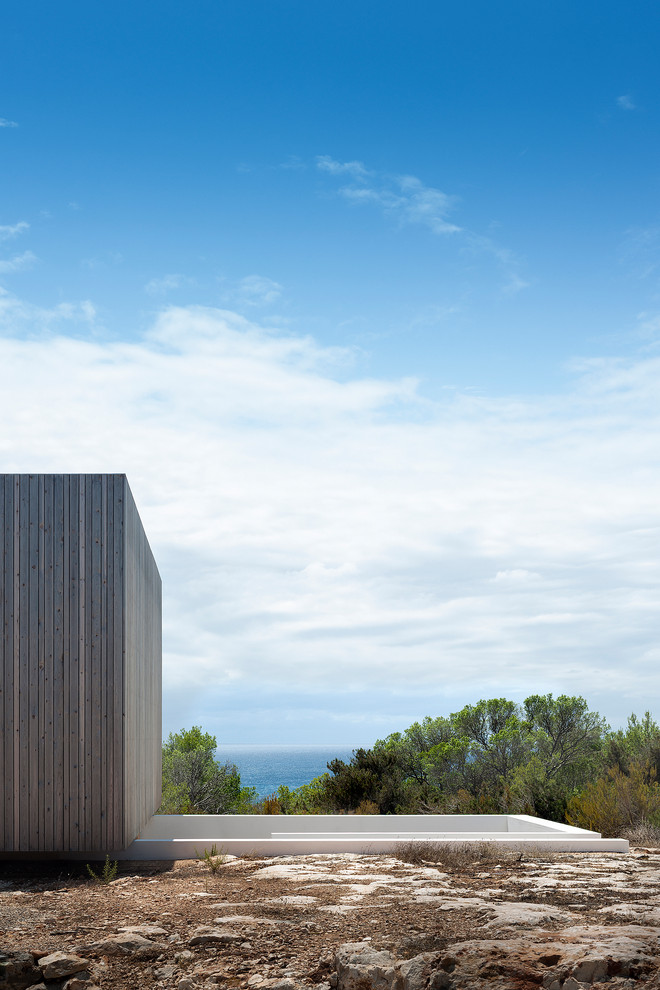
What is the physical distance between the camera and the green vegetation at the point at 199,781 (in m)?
15.1

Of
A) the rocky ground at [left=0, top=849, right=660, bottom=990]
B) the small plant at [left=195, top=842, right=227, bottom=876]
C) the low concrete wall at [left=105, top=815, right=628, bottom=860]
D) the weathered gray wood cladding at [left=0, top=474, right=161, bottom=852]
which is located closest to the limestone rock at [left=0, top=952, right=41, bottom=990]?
the rocky ground at [left=0, top=849, right=660, bottom=990]

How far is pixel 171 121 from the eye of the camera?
10.6m

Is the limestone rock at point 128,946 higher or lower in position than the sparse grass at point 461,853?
higher

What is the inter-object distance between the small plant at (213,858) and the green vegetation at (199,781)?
629 centimetres

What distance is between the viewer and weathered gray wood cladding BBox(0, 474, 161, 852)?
24.2ft

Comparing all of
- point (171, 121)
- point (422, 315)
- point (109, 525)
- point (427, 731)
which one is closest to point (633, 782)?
point (422, 315)

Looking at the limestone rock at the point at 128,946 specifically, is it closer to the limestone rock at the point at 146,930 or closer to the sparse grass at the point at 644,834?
the limestone rock at the point at 146,930

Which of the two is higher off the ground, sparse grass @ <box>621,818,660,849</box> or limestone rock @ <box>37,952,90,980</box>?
limestone rock @ <box>37,952,90,980</box>

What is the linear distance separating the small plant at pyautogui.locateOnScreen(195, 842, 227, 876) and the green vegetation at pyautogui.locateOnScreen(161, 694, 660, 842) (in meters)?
4.36

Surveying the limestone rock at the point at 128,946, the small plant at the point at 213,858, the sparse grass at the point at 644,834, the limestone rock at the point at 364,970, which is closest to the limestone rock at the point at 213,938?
the limestone rock at the point at 128,946

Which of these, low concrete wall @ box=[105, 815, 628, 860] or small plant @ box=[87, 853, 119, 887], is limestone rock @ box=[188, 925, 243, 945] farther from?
low concrete wall @ box=[105, 815, 628, 860]

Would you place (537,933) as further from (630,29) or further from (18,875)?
(630,29)

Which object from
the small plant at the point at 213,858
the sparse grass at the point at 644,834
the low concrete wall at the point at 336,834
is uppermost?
the small plant at the point at 213,858

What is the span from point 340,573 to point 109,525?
31431 millimetres
